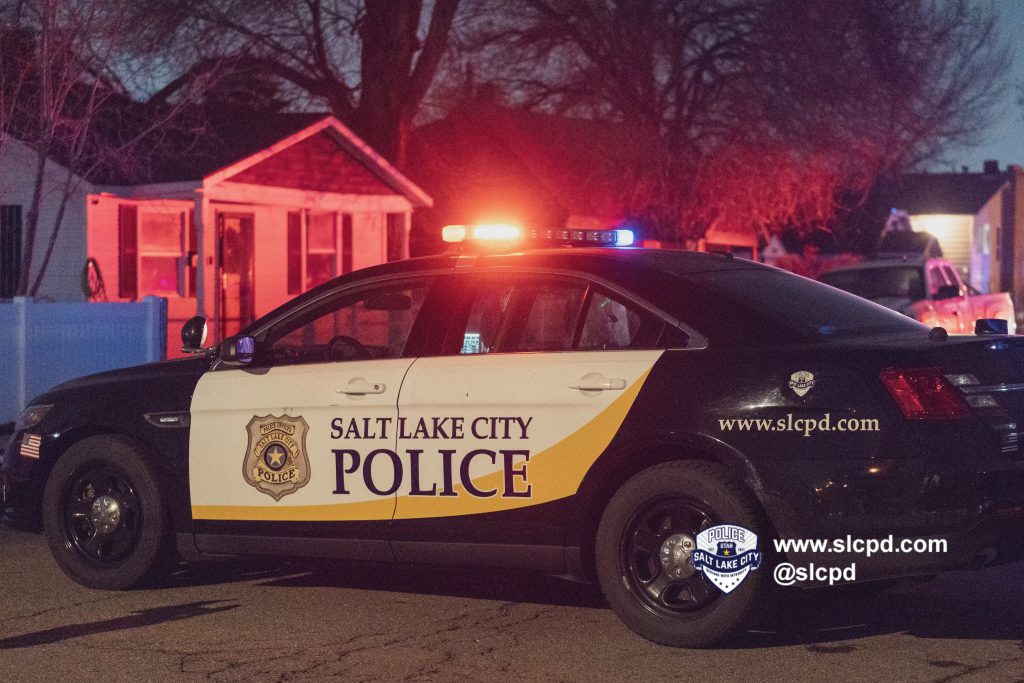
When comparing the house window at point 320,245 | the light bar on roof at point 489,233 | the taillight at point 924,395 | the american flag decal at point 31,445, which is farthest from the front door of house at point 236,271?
the taillight at point 924,395

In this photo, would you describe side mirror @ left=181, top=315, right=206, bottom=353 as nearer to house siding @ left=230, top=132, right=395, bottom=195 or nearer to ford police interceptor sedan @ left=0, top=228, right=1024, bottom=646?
ford police interceptor sedan @ left=0, top=228, right=1024, bottom=646

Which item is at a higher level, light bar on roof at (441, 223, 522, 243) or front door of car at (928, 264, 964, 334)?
light bar on roof at (441, 223, 522, 243)

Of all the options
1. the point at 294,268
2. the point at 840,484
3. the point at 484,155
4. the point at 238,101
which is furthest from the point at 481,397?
the point at 484,155

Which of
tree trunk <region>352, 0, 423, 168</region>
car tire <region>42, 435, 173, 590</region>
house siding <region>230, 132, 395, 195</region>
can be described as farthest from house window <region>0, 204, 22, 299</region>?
car tire <region>42, 435, 173, 590</region>

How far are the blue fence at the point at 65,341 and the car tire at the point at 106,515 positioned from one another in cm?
818

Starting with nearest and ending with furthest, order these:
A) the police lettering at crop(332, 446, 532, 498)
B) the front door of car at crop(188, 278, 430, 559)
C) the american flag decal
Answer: the police lettering at crop(332, 446, 532, 498) → the front door of car at crop(188, 278, 430, 559) → the american flag decal

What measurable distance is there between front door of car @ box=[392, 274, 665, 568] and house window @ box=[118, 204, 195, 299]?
618 inches

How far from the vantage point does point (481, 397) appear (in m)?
6.04

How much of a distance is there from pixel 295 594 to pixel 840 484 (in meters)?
2.70

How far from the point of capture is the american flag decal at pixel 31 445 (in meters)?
7.17

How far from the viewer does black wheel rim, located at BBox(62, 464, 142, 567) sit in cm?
693

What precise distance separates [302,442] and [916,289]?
46.6 feet

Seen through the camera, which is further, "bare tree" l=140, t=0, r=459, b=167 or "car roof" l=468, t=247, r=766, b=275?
"bare tree" l=140, t=0, r=459, b=167

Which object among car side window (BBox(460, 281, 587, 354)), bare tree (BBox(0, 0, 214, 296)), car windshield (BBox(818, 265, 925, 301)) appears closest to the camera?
car side window (BBox(460, 281, 587, 354))
